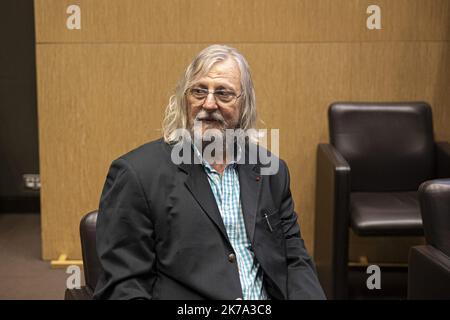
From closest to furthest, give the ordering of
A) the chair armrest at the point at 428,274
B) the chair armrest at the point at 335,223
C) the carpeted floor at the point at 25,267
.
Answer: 1. the chair armrest at the point at 428,274
2. the chair armrest at the point at 335,223
3. the carpeted floor at the point at 25,267

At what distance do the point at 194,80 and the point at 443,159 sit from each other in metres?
2.22

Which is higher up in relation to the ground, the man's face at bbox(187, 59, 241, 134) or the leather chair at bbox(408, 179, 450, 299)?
the man's face at bbox(187, 59, 241, 134)

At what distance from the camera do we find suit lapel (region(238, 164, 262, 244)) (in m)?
2.15

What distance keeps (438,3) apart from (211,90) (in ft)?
7.84

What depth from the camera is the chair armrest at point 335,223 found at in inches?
138

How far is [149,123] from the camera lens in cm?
427

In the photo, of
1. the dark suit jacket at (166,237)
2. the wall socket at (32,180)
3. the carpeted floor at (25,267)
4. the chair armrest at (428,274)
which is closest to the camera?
the dark suit jacket at (166,237)

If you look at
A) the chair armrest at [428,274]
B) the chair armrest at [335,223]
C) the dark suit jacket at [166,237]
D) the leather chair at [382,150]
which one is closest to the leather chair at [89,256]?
the dark suit jacket at [166,237]

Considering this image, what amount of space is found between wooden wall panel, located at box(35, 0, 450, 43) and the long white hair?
188 cm

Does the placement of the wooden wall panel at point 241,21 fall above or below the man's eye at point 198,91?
above

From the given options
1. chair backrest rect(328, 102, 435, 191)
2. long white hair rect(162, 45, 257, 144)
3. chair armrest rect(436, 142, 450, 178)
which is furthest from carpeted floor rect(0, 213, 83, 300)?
chair armrest rect(436, 142, 450, 178)

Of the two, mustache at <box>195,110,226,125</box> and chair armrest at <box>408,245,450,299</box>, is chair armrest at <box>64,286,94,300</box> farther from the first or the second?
chair armrest at <box>408,245,450,299</box>

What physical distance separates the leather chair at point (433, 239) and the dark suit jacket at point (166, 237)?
0.53 meters

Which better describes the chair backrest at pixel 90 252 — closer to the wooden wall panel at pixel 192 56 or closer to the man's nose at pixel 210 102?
the man's nose at pixel 210 102
